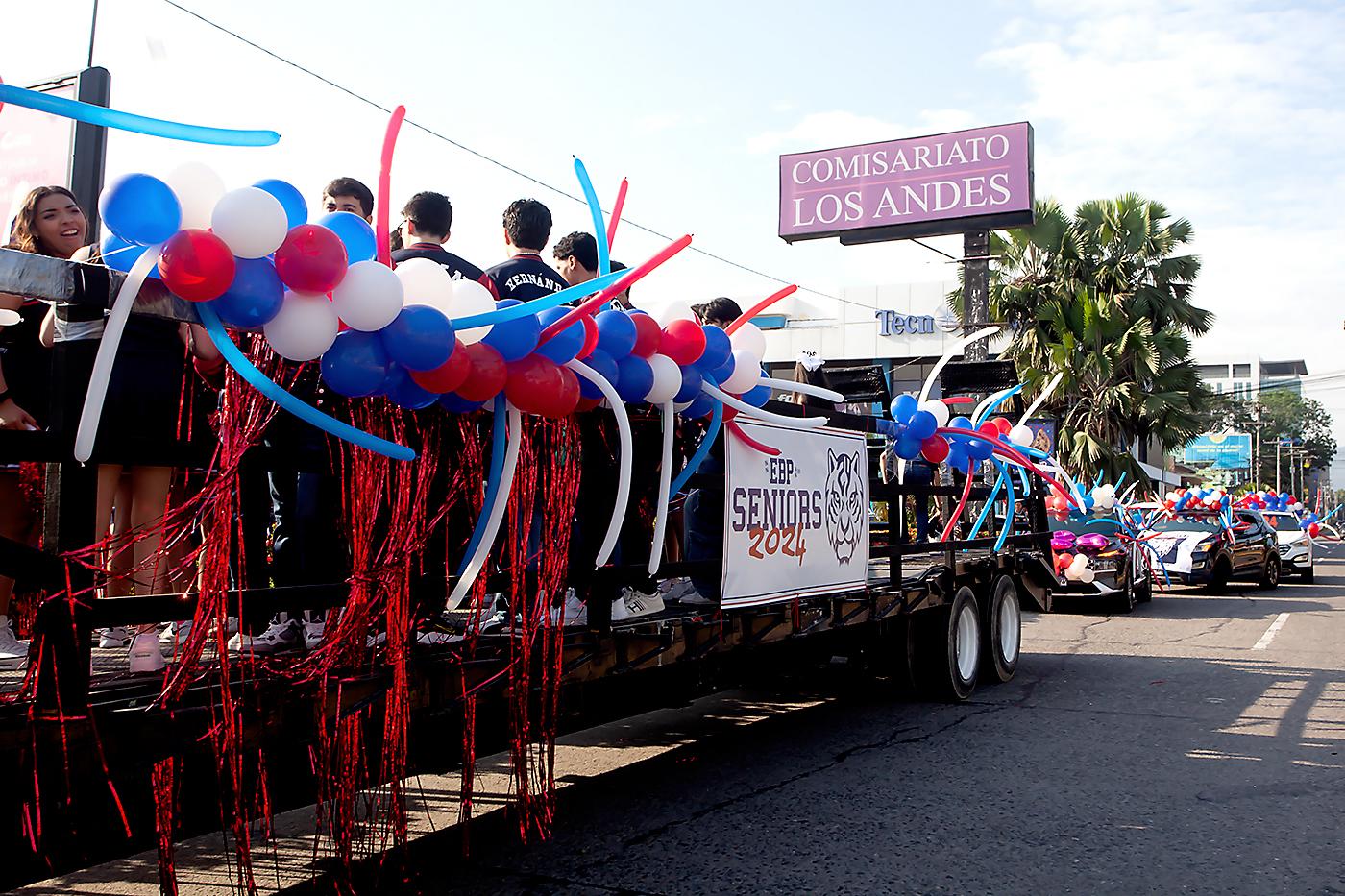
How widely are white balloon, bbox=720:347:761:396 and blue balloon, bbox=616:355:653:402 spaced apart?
70cm

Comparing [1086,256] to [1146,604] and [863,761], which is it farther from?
[863,761]

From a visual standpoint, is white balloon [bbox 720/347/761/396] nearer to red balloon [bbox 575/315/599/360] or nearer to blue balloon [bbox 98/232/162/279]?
red balloon [bbox 575/315/599/360]

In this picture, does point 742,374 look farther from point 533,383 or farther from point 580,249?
point 533,383

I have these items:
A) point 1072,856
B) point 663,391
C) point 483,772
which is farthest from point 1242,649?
point 663,391

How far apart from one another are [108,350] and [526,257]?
2.45 m

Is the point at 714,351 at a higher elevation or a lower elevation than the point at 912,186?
lower

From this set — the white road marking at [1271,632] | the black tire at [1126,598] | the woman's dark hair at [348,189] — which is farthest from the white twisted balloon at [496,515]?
the black tire at [1126,598]

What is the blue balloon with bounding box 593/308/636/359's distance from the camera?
3.99 m

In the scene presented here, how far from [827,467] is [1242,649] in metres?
7.63

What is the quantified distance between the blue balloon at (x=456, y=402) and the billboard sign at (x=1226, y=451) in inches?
3009

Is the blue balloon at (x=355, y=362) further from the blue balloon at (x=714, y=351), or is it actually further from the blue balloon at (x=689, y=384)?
the blue balloon at (x=714, y=351)

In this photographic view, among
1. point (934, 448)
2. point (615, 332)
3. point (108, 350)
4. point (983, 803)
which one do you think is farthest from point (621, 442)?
point (934, 448)

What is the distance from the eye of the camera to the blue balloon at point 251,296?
110 inches

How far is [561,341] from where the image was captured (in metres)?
3.64
